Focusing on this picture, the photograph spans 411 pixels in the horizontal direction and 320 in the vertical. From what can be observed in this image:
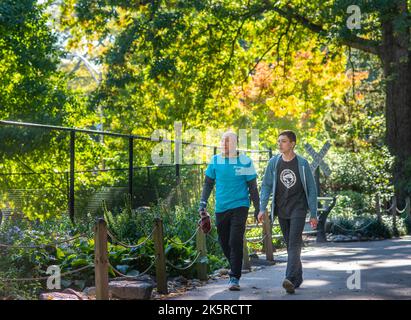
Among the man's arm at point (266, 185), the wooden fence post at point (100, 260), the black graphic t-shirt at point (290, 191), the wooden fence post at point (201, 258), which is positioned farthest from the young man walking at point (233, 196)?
the wooden fence post at point (100, 260)

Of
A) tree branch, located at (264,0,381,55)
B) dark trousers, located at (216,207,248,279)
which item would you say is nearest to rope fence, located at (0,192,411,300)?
dark trousers, located at (216,207,248,279)

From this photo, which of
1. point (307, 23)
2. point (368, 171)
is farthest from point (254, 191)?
point (368, 171)

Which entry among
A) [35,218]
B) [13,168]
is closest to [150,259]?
[35,218]

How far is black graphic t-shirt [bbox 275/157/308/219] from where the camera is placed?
414 inches

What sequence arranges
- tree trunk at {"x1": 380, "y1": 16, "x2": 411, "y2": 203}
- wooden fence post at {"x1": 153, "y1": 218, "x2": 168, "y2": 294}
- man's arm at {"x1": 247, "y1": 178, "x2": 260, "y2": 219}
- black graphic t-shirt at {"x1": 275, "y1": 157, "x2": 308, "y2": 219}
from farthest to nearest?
tree trunk at {"x1": 380, "y1": 16, "x2": 411, "y2": 203}
man's arm at {"x1": 247, "y1": 178, "x2": 260, "y2": 219}
wooden fence post at {"x1": 153, "y1": 218, "x2": 168, "y2": 294}
black graphic t-shirt at {"x1": 275, "y1": 157, "x2": 308, "y2": 219}

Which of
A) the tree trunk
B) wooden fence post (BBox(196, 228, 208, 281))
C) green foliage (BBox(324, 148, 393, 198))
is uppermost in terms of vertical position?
the tree trunk

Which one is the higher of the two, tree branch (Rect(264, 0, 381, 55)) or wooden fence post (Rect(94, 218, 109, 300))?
tree branch (Rect(264, 0, 381, 55))

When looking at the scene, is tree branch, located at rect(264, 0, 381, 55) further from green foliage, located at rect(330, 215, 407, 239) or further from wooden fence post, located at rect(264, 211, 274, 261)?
wooden fence post, located at rect(264, 211, 274, 261)

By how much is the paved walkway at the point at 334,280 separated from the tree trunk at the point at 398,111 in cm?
1207

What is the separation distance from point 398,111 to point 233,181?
64.2ft

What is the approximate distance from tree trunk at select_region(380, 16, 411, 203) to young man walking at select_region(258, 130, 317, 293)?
18.5 meters

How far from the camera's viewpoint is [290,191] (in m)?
10.5

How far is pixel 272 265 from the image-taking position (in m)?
15.1
